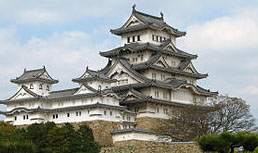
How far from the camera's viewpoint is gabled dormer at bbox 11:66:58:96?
6519cm

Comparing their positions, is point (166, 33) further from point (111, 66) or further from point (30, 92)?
point (30, 92)

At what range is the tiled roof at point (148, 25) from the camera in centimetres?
7062

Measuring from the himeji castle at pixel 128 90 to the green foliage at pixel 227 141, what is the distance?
18.1 metres

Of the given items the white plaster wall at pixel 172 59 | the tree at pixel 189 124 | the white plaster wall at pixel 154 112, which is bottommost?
the tree at pixel 189 124

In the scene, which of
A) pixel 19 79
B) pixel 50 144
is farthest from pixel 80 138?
pixel 19 79

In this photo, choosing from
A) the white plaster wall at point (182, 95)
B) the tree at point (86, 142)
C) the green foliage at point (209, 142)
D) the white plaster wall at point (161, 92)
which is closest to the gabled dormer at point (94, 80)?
the white plaster wall at point (161, 92)

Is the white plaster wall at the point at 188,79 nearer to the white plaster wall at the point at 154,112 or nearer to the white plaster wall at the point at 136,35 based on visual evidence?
the white plaster wall at the point at 136,35

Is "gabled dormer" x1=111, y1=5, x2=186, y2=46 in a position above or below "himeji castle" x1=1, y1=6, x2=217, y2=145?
above

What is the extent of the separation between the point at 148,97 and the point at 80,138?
13415mm

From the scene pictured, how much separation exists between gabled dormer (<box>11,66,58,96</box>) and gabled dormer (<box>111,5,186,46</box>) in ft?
37.2

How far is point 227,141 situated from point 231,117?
67.0ft

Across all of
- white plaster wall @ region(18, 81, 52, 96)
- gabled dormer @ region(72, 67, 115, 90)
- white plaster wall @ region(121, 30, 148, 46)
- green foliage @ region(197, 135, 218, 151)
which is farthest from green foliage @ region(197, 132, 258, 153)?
white plaster wall @ region(121, 30, 148, 46)

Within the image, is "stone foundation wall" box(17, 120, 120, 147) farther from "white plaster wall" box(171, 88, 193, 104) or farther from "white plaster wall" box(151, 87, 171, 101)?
"white plaster wall" box(171, 88, 193, 104)

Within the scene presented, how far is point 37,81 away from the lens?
6506 cm
